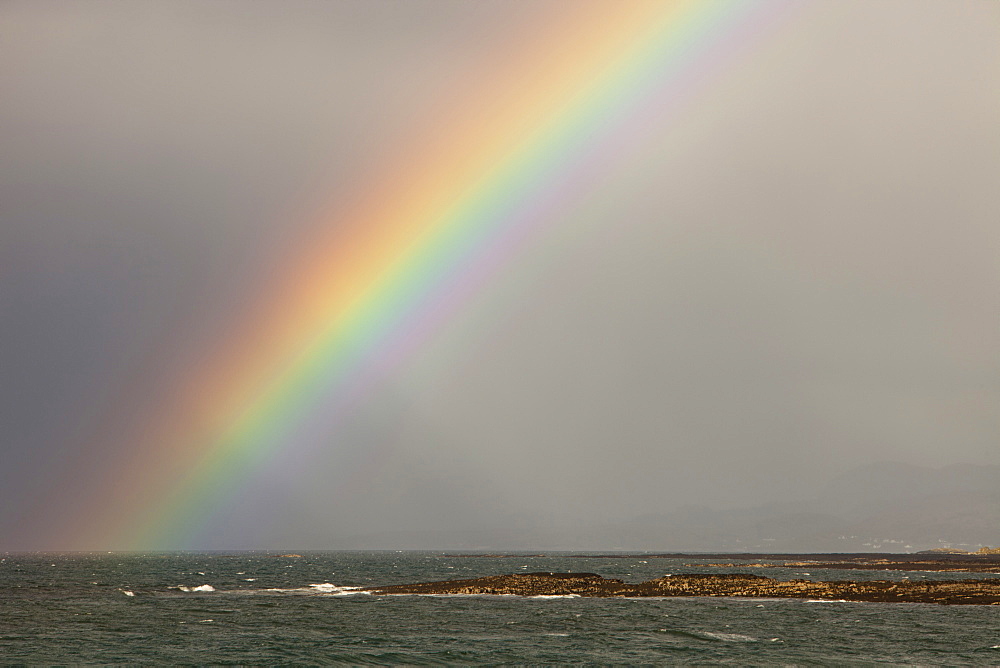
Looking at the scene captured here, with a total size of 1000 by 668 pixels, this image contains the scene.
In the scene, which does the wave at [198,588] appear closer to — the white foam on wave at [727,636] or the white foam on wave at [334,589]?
the white foam on wave at [334,589]

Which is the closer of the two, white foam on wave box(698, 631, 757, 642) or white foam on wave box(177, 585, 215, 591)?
white foam on wave box(698, 631, 757, 642)

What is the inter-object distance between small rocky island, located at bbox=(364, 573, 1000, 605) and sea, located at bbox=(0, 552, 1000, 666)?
5.68 m

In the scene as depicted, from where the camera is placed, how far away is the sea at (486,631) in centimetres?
4856

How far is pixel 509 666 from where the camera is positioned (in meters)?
45.9

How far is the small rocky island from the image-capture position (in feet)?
274

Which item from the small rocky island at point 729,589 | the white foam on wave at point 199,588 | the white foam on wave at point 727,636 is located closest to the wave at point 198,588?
the white foam on wave at point 199,588

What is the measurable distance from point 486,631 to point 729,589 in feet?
146

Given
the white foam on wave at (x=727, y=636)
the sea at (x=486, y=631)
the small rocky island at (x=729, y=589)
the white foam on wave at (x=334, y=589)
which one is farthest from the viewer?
the white foam on wave at (x=334, y=589)

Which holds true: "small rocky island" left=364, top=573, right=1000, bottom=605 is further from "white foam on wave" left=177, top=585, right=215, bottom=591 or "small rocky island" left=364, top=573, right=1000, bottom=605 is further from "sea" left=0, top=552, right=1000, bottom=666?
"white foam on wave" left=177, top=585, right=215, bottom=591

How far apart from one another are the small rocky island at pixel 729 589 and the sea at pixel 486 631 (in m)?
5.68

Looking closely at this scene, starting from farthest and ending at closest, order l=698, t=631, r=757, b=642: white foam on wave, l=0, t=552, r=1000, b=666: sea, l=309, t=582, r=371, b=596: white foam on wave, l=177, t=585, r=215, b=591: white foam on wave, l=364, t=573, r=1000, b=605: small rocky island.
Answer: l=177, t=585, r=215, b=591: white foam on wave → l=309, t=582, r=371, b=596: white foam on wave → l=364, t=573, r=1000, b=605: small rocky island → l=698, t=631, r=757, b=642: white foam on wave → l=0, t=552, r=1000, b=666: sea

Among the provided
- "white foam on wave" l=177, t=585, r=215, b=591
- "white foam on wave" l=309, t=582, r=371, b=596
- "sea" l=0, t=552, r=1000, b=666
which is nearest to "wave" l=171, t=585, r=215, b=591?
"white foam on wave" l=177, t=585, r=215, b=591

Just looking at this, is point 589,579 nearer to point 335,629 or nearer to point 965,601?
point 965,601

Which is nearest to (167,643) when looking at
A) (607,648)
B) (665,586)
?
Answer: (607,648)
